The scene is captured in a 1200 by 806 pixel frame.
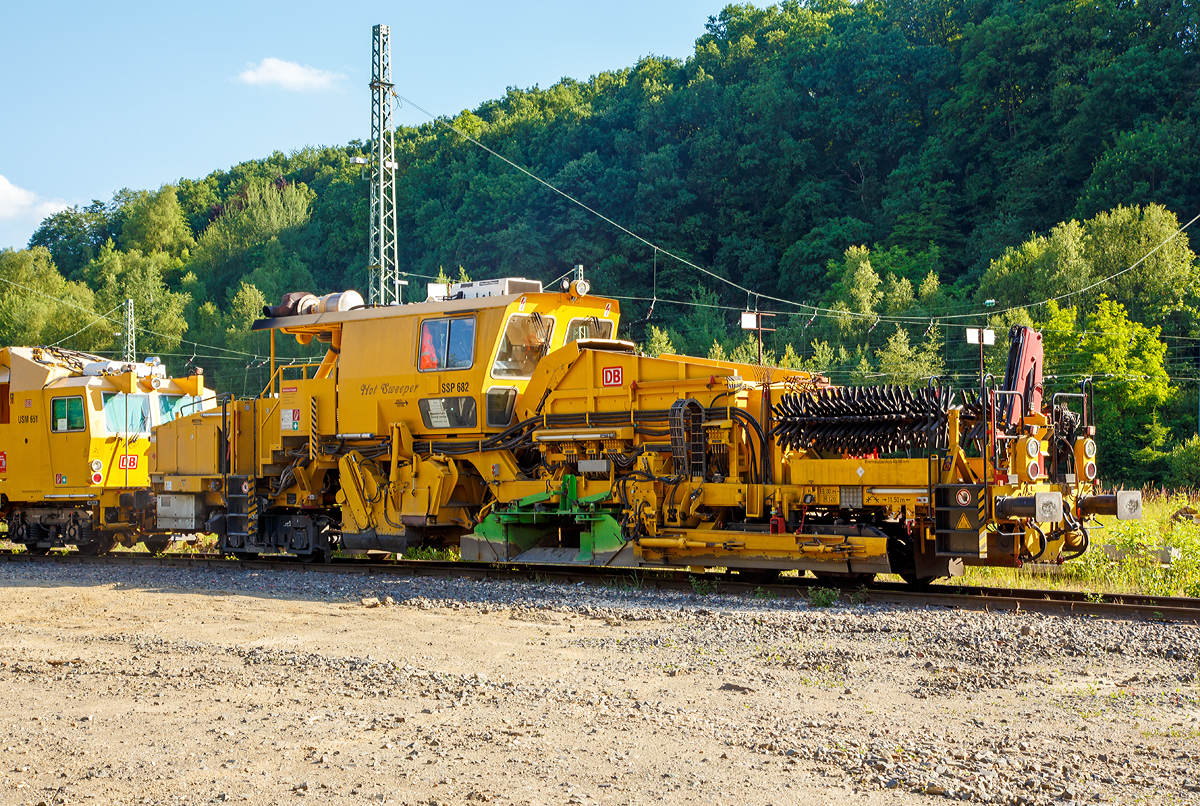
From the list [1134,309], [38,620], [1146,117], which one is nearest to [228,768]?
[38,620]

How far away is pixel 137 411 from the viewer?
1842 cm

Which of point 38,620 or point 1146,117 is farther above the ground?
point 1146,117

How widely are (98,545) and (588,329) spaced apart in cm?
1033

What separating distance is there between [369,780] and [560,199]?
68.6m

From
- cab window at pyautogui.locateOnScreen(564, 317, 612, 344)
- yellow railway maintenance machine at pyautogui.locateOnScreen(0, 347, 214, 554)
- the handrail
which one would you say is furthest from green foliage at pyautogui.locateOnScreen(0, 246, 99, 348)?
cab window at pyautogui.locateOnScreen(564, 317, 612, 344)

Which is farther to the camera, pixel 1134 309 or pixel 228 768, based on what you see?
pixel 1134 309

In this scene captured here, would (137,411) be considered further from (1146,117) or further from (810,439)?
(1146,117)

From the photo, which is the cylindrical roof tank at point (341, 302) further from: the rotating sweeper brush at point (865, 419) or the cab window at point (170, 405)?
the rotating sweeper brush at point (865, 419)

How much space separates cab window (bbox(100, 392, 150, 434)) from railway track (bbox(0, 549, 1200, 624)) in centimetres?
233

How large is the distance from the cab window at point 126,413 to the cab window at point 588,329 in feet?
29.9

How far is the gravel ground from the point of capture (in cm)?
497

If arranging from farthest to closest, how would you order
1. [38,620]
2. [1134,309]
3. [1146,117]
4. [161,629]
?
[1146,117] → [1134,309] → [38,620] → [161,629]

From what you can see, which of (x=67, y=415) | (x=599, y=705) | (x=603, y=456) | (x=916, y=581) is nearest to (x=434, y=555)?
(x=603, y=456)

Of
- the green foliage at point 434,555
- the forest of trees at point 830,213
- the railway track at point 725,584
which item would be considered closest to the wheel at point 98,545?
the railway track at point 725,584
